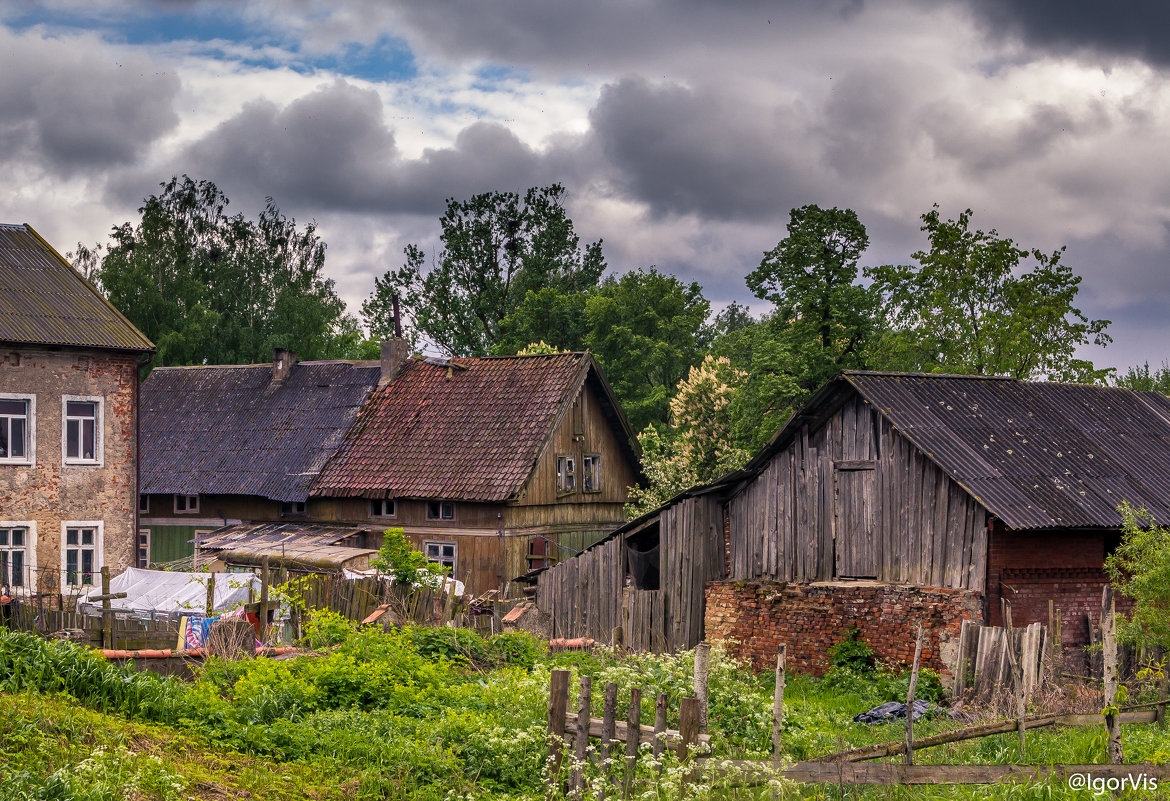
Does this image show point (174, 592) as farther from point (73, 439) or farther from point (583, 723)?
point (583, 723)

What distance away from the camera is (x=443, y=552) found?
3134 cm

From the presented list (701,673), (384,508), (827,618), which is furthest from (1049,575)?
(384,508)

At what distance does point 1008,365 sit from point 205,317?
30.9 metres

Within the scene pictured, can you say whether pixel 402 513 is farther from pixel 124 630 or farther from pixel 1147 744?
pixel 1147 744

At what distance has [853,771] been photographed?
9.82 m

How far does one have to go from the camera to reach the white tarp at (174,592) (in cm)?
1969

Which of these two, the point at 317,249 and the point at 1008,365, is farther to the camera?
the point at 317,249

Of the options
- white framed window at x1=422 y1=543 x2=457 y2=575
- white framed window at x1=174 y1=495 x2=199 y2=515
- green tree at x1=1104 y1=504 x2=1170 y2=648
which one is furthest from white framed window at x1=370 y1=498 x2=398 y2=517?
green tree at x1=1104 y1=504 x2=1170 y2=648

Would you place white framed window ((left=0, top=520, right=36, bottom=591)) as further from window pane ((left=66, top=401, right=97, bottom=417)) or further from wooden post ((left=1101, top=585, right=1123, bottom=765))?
wooden post ((left=1101, top=585, right=1123, bottom=765))

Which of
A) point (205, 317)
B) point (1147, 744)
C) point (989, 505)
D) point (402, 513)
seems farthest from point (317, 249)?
point (1147, 744)

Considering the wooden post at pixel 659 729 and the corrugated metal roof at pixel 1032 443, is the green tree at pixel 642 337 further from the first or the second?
the wooden post at pixel 659 729

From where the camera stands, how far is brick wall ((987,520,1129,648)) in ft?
60.8

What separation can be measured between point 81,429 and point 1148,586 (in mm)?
20408

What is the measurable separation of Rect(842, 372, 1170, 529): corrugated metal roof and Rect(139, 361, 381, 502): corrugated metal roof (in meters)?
18.2
